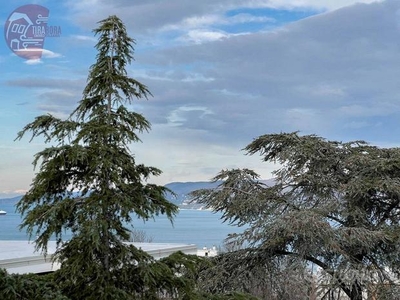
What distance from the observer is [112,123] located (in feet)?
10.6

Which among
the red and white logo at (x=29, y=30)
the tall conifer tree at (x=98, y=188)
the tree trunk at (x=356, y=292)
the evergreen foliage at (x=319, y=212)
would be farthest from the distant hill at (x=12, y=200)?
the tree trunk at (x=356, y=292)

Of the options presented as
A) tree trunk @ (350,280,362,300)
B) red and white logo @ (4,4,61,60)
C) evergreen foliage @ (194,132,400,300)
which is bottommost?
tree trunk @ (350,280,362,300)

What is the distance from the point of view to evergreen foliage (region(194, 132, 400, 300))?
7.16 m

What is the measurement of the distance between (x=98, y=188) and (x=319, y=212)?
16.4 ft

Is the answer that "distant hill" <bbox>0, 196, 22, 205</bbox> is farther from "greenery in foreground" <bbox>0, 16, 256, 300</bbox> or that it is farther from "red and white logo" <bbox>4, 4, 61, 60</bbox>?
"red and white logo" <bbox>4, 4, 61, 60</bbox>

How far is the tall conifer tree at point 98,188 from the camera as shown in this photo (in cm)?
297

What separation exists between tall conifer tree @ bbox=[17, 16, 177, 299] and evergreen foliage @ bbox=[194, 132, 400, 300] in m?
4.14

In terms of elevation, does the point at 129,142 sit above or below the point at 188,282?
above

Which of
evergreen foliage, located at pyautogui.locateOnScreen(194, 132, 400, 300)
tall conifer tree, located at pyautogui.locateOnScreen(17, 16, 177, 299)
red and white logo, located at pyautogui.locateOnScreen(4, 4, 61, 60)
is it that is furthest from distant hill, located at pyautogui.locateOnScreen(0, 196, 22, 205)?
evergreen foliage, located at pyautogui.locateOnScreen(194, 132, 400, 300)

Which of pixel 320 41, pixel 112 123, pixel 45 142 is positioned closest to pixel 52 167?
pixel 45 142

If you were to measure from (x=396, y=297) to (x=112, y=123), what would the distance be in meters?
5.63

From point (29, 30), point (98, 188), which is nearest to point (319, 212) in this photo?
point (29, 30)

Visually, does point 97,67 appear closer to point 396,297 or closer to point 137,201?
point 137,201

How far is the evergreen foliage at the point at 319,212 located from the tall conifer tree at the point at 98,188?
13.6 feet
